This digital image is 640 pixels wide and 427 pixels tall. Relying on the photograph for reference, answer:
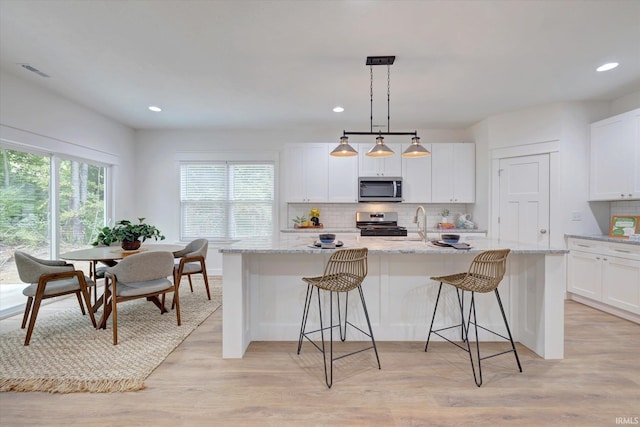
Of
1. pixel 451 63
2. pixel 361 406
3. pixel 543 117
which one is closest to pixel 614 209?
pixel 543 117

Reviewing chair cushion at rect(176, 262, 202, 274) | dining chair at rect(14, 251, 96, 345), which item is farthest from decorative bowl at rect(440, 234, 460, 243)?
dining chair at rect(14, 251, 96, 345)

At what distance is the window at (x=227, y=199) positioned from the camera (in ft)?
17.6

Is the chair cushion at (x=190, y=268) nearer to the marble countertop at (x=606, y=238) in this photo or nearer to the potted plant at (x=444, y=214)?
the potted plant at (x=444, y=214)

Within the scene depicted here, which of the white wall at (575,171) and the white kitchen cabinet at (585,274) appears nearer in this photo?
the white kitchen cabinet at (585,274)

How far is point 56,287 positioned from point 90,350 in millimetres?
762

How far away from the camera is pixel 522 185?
429 centimetres

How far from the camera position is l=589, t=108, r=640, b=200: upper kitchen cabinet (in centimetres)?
338

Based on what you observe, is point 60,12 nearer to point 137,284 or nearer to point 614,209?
point 137,284

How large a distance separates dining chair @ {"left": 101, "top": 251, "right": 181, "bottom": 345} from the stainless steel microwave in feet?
10.3

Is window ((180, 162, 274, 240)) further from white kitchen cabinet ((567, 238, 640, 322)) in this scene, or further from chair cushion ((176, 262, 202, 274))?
white kitchen cabinet ((567, 238, 640, 322))

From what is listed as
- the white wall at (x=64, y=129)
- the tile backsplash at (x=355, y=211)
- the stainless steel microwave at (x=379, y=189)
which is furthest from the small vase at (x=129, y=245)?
the stainless steel microwave at (x=379, y=189)

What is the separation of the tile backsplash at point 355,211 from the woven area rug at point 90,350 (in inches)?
93.2

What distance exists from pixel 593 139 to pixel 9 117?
693cm

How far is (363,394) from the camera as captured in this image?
195 centimetres
